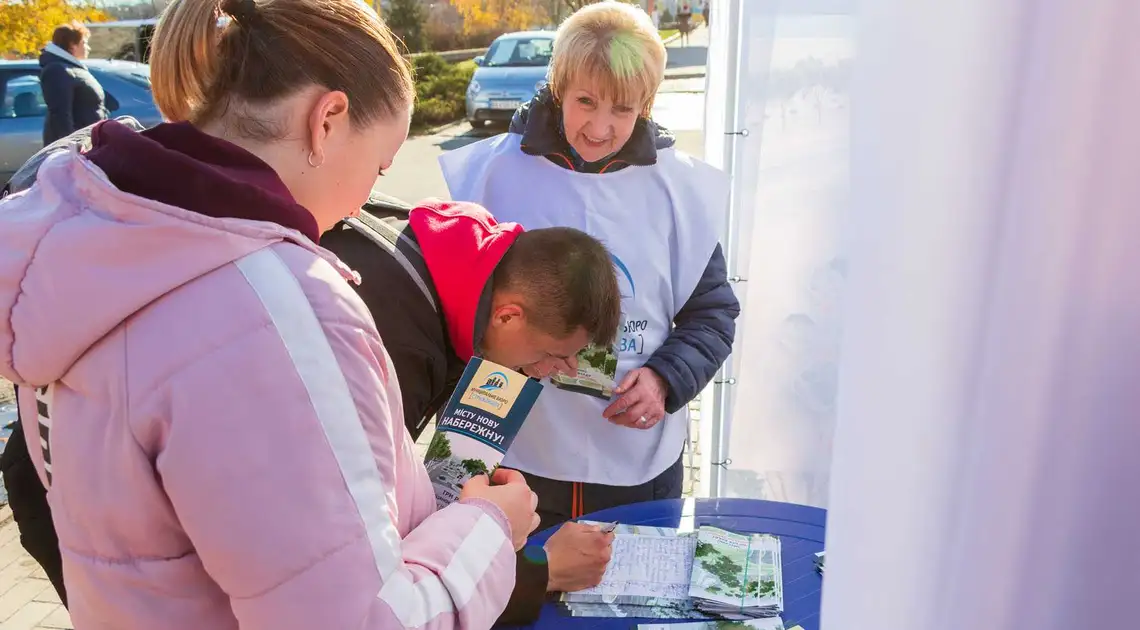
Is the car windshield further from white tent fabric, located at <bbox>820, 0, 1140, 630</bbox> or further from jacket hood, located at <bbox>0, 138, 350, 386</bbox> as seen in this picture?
white tent fabric, located at <bbox>820, 0, 1140, 630</bbox>

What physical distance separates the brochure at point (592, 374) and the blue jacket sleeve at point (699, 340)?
209 millimetres

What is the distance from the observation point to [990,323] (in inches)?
27.8

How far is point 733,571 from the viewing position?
166cm

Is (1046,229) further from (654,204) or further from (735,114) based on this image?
(735,114)

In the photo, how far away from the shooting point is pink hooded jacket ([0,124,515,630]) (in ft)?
2.57

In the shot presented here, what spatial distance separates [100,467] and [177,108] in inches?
15.8

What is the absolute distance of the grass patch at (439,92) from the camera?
14532 mm

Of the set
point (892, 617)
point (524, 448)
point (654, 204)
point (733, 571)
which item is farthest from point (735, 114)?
point (892, 617)

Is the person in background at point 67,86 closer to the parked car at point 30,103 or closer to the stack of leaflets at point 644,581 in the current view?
the parked car at point 30,103

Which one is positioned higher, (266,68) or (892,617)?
(266,68)

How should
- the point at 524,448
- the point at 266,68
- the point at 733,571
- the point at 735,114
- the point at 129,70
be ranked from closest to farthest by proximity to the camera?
the point at 266,68 < the point at 733,571 < the point at 524,448 < the point at 735,114 < the point at 129,70

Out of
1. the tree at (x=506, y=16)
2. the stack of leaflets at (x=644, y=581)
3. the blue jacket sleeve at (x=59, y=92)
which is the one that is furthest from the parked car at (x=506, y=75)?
the stack of leaflets at (x=644, y=581)

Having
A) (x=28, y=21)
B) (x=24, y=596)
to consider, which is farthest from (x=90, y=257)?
(x=28, y=21)

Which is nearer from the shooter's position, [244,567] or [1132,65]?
[1132,65]
